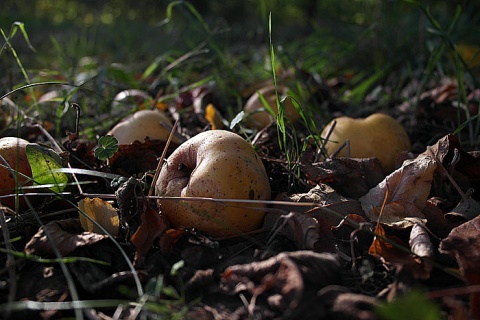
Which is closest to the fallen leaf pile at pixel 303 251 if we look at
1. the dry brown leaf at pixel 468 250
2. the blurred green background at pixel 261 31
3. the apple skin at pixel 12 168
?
the dry brown leaf at pixel 468 250

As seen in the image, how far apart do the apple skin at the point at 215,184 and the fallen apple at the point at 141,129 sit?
55 cm

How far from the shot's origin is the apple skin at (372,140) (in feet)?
7.23

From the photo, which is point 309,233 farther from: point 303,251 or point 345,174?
point 345,174

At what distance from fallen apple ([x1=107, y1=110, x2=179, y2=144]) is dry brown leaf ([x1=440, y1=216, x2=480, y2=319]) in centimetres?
124

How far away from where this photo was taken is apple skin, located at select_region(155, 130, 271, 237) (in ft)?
5.20

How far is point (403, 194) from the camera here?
1741mm

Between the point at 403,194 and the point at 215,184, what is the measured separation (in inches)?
25.7

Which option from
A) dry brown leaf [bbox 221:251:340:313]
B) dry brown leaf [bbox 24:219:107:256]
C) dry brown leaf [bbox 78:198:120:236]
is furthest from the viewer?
dry brown leaf [bbox 78:198:120:236]

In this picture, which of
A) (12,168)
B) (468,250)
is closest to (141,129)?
(12,168)

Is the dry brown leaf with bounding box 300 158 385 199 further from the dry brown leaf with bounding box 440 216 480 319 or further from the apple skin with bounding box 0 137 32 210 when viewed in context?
the apple skin with bounding box 0 137 32 210

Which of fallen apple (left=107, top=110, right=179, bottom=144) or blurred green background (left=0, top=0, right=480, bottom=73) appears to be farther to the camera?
blurred green background (left=0, top=0, right=480, bottom=73)

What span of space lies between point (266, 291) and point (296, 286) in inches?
6.2

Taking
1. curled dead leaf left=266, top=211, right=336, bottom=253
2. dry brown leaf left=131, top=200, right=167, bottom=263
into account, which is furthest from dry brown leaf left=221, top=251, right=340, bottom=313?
dry brown leaf left=131, top=200, right=167, bottom=263

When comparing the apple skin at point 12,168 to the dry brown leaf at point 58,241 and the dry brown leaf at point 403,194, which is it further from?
the dry brown leaf at point 403,194
